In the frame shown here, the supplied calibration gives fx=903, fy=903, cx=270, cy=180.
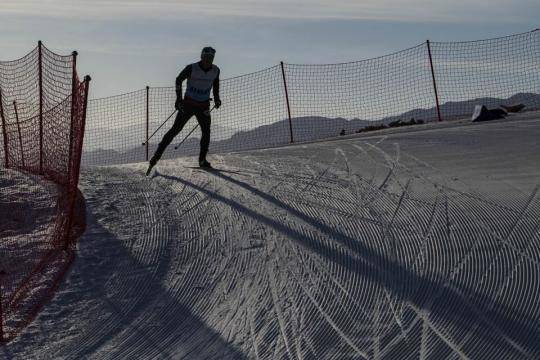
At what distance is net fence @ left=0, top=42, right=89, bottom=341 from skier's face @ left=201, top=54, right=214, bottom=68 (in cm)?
191

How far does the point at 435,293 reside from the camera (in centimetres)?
744

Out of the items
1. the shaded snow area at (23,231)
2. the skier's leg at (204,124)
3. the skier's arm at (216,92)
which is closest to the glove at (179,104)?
the skier's leg at (204,124)

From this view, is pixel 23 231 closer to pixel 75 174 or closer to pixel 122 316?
pixel 75 174

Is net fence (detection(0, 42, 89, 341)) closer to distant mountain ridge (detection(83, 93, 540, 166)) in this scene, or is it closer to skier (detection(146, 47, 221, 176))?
skier (detection(146, 47, 221, 176))

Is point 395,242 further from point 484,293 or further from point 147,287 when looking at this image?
point 147,287

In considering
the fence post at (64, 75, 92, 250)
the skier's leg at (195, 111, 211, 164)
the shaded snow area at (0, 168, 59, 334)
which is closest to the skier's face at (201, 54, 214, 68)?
the skier's leg at (195, 111, 211, 164)

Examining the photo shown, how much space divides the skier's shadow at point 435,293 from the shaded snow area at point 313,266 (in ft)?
0.05

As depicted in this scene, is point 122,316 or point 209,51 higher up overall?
point 209,51

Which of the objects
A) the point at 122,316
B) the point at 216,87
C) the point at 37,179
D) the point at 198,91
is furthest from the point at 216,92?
the point at 122,316

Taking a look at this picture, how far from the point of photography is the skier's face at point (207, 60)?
12523 millimetres

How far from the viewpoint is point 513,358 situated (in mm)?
6266

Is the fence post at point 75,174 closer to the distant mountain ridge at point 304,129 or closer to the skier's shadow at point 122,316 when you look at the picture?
the skier's shadow at point 122,316

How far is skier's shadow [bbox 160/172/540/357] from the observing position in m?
6.61

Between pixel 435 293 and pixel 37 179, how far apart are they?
760 centimetres
